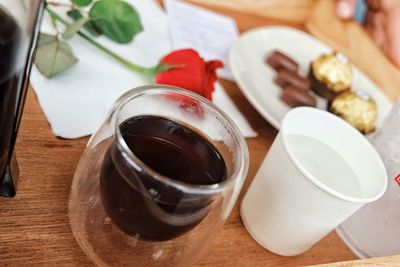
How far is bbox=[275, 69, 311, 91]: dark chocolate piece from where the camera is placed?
0.75m

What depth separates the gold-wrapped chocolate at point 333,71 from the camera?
2.52ft

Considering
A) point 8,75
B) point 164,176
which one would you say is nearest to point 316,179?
point 164,176

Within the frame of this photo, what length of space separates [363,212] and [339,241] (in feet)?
0.14

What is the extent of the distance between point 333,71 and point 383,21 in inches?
9.5

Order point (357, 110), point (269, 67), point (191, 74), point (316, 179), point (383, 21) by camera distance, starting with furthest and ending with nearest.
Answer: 1. point (383, 21)
2. point (269, 67)
3. point (357, 110)
4. point (191, 74)
5. point (316, 179)

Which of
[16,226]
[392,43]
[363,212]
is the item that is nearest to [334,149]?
[363,212]

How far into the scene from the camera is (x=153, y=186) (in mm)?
357

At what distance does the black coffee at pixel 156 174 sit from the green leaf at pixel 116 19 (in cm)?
27

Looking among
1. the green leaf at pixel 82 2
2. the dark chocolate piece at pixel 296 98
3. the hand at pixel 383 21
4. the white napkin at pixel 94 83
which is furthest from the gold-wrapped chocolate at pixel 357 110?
the green leaf at pixel 82 2

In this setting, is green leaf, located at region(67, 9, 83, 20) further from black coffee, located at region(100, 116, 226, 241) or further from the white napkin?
black coffee, located at region(100, 116, 226, 241)

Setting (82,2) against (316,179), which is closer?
(316,179)

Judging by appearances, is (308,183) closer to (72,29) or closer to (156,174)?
(156,174)

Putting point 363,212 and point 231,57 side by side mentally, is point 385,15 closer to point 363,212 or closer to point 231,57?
point 231,57

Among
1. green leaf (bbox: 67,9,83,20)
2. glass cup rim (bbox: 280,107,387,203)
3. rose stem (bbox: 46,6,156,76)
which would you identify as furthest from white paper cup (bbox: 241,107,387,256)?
green leaf (bbox: 67,9,83,20)
